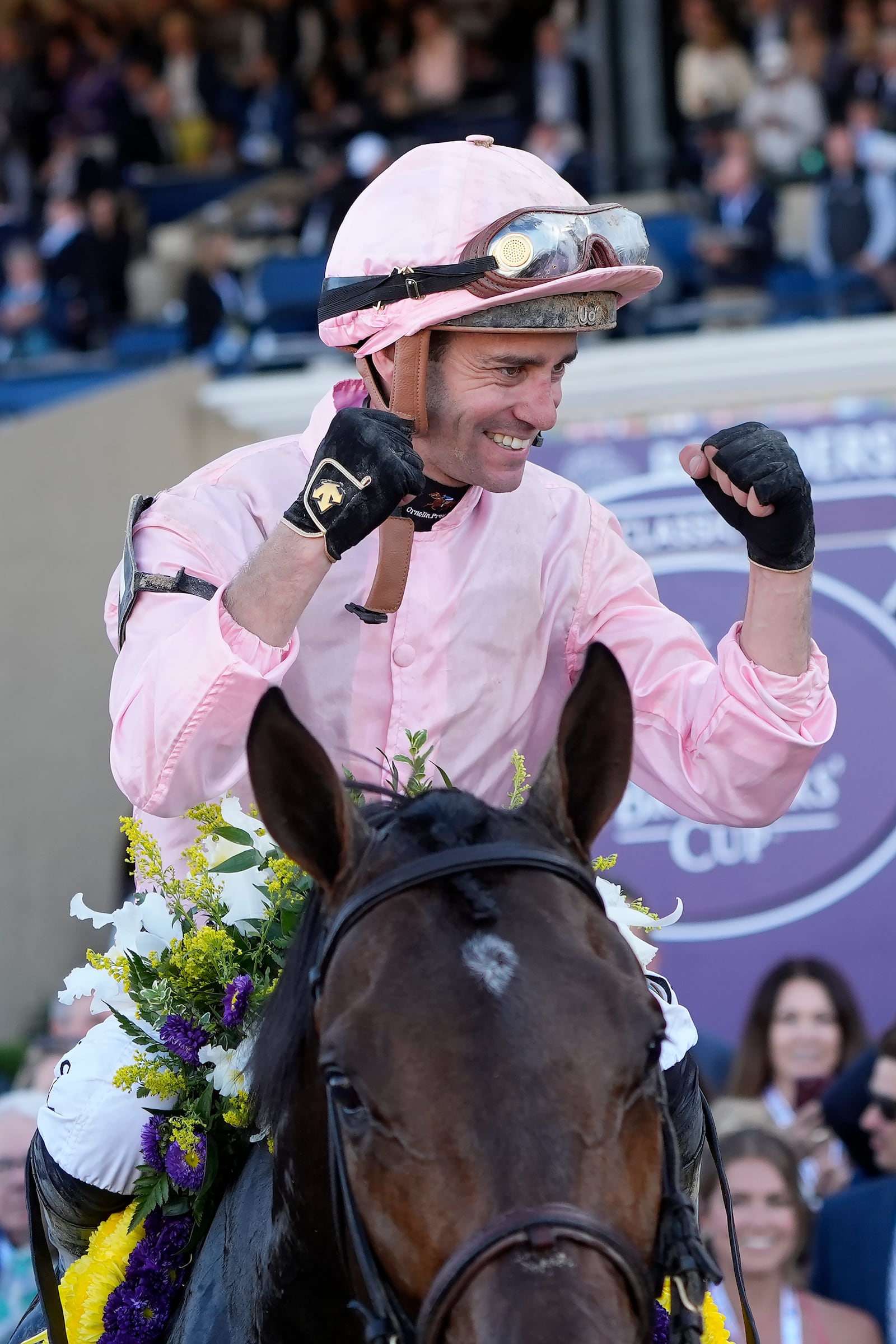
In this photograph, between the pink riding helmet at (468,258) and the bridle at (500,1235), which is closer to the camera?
the bridle at (500,1235)

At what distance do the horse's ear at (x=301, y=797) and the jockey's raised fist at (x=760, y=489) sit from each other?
0.67 m

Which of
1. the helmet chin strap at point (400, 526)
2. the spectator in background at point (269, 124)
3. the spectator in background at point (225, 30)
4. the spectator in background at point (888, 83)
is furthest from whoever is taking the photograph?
the spectator in background at point (225, 30)

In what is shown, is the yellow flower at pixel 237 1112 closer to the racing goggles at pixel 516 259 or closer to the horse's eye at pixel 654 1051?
the horse's eye at pixel 654 1051

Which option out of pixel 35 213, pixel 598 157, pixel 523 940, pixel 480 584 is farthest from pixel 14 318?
pixel 523 940

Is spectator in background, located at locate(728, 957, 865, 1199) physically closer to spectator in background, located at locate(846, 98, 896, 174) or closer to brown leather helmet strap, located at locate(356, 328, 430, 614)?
brown leather helmet strap, located at locate(356, 328, 430, 614)

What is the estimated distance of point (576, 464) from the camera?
23.3 ft

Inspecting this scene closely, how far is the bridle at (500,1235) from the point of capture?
4.67 feet

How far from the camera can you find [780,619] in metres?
2.19

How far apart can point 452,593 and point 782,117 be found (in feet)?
29.0

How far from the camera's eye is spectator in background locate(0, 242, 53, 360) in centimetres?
1110

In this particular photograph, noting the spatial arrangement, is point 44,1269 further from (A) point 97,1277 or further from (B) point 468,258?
(B) point 468,258

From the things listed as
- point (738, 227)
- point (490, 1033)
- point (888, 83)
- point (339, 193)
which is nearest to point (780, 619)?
point (490, 1033)

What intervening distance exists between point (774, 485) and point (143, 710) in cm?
78

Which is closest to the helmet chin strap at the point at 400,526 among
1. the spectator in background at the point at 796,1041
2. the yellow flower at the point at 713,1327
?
the yellow flower at the point at 713,1327
